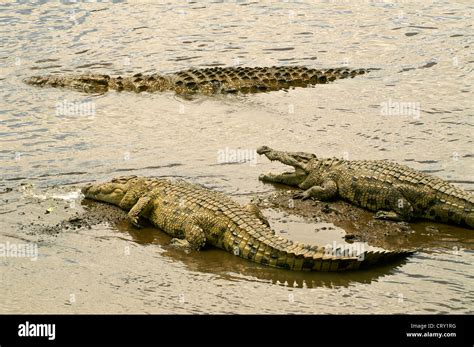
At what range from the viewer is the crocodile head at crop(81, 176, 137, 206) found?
9695 millimetres

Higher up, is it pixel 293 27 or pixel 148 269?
pixel 293 27

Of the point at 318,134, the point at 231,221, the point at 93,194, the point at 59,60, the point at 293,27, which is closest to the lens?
the point at 231,221

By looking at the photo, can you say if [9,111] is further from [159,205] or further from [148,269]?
[148,269]

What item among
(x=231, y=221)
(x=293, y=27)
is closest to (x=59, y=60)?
(x=293, y=27)

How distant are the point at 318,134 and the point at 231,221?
4484 mm

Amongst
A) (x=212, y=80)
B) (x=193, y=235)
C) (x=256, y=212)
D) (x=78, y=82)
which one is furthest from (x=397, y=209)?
(x=78, y=82)

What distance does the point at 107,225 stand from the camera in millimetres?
9281

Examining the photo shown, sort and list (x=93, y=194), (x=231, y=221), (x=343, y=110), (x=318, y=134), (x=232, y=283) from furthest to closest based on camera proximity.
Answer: (x=343, y=110) < (x=318, y=134) < (x=93, y=194) < (x=231, y=221) < (x=232, y=283)

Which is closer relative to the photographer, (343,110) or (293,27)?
(343,110)

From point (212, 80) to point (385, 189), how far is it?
7.11 meters

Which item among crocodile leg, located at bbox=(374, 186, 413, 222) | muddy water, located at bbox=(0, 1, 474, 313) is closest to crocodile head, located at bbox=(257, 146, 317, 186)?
muddy water, located at bbox=(0, 1, 474, 313)

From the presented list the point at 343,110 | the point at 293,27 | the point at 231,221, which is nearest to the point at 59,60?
the point at 293,27

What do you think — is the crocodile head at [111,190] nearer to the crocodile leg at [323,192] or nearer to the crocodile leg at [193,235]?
the crocodile leg at [193,235]
